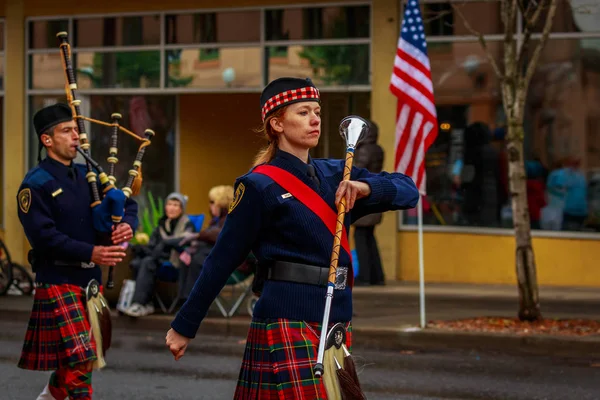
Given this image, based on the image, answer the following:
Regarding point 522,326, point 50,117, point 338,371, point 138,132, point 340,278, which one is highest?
point 138,132

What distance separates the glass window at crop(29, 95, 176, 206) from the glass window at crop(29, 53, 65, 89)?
0.66 ft

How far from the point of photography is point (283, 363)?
474 cm

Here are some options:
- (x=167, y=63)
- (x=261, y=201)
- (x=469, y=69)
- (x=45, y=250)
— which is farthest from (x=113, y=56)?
(x=261, y=201)

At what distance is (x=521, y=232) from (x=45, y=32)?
934 cm

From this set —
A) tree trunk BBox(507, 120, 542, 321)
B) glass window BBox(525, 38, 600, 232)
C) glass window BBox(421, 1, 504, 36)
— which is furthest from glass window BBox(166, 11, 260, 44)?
tree trunk BBox(507, 120, 542, 321)

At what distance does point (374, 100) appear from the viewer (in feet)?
53.5

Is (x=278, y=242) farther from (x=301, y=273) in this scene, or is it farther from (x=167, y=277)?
(x=167, y=277)

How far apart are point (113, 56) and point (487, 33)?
566 centimetres

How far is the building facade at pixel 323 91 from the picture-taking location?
50.3 ft

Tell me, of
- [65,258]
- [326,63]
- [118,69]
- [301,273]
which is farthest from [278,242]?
[118,69]

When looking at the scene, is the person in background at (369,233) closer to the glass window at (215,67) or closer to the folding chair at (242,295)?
the folding chair at (242,295)

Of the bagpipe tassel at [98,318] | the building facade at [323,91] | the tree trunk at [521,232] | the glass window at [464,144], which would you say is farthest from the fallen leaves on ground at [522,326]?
the bagpipe tassel at [98,318]

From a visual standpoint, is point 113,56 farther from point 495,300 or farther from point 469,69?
point 495,300

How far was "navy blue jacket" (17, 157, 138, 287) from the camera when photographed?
6836mm
